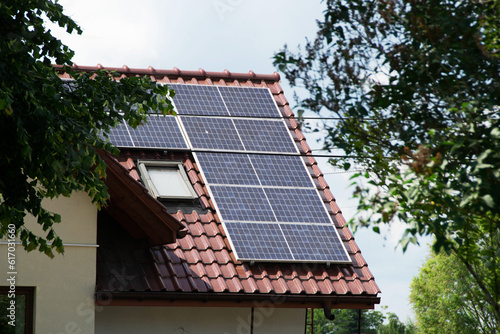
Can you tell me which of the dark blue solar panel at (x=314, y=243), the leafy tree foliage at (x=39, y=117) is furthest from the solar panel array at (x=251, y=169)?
the leafy tree foliage at (x=39, y=117)

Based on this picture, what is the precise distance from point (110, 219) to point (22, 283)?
85.3 inches

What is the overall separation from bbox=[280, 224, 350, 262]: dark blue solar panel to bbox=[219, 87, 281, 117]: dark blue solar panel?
3.33 meters

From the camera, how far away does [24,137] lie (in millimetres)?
7598

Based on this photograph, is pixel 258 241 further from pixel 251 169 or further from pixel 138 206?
pixel 138 206

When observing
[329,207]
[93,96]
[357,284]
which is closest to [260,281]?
[357,284]

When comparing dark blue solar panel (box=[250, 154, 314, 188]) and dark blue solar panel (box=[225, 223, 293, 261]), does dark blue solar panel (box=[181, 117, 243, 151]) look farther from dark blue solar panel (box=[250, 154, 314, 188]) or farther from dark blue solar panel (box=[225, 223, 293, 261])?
dark blue solar panel (box=[225, 223, 293, 261])

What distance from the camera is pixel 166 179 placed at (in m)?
13.8

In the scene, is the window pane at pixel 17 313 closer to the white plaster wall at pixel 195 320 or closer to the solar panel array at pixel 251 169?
the white plaster wall at pixel 195 320

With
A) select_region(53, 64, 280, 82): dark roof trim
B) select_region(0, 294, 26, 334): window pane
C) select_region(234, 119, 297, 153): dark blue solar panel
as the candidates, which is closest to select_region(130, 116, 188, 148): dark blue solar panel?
select_region(234, 119, 297, 153): dark blue solar panel

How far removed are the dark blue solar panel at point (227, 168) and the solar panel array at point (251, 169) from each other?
0.06 ft

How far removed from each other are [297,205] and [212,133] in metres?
2.40

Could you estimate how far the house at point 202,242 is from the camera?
1118cm

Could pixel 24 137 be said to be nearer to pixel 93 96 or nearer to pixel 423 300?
pixel 93 96

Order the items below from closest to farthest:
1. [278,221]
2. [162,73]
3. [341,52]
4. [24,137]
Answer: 1. [341,52]
2. [24,137]
3. [278,221]
4. [162,73]
